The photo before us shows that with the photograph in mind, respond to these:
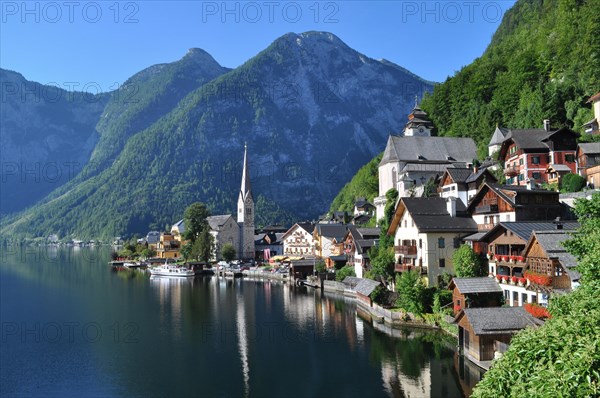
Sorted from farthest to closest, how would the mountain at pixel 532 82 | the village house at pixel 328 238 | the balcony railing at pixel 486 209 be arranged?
the village house at pixel 328 238 < the mountain at pixel 532 82 < the balcony railing at pixel 486 209

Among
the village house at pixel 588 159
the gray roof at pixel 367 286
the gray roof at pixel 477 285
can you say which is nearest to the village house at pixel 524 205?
the gray roof at pixel 477 285

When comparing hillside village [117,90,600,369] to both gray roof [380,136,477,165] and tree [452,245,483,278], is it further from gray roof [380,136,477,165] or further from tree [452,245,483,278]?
tree [452,245,483,278]

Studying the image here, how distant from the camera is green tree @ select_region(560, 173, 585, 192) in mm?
47406

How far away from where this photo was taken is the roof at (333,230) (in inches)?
3740

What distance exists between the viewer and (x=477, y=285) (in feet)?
132

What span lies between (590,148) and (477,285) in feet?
77.6

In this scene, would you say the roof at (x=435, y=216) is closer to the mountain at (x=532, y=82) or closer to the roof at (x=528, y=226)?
the roof at (x=528, y=226)

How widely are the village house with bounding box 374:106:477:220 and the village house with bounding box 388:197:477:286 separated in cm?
2125

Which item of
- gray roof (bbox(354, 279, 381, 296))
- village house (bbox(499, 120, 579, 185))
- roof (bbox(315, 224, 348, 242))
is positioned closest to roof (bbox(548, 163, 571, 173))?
village house (bbox(499, 120, 579, 185))

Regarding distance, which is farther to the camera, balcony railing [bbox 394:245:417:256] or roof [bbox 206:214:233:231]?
roof [bbox 206:214:233:231]

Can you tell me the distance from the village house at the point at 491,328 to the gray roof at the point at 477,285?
19.4 ft

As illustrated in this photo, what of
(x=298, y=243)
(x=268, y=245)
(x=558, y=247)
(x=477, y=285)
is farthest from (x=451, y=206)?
(x=268, y=245)

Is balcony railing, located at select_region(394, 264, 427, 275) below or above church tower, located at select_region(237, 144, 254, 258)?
below

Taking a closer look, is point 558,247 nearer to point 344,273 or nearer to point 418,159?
point 344,273
